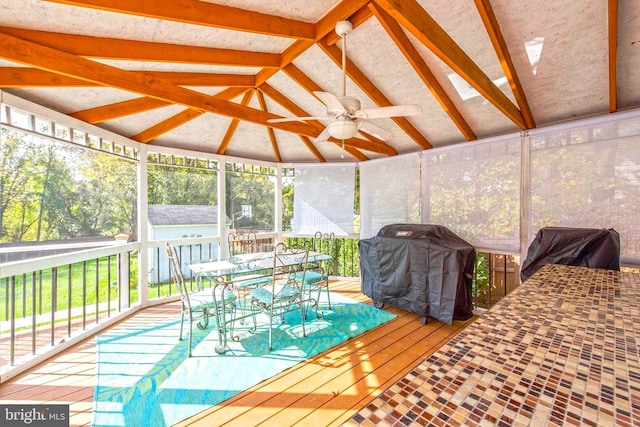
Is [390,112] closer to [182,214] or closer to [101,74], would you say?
[101,74]

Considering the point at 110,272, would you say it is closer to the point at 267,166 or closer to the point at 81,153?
Result: the point at 81,153

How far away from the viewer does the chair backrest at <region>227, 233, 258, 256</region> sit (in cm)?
507

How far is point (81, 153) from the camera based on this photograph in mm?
3344

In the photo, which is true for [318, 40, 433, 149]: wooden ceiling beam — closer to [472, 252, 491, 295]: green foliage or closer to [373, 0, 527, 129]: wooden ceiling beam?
[373, 0, 527, 129]: wooden ceiling beam

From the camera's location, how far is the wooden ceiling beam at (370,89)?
9.00ft

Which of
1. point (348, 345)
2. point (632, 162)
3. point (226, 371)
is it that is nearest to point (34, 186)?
point (226, 371)

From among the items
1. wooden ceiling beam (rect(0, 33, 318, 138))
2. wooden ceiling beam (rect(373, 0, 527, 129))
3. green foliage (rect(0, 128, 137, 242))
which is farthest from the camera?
green foliage (rect(0, 128, 137, 242))

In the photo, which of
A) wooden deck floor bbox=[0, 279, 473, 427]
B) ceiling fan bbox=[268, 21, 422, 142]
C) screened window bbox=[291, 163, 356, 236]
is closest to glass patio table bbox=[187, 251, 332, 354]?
wooden deck floor bbox=[0, 279, 473, 427]

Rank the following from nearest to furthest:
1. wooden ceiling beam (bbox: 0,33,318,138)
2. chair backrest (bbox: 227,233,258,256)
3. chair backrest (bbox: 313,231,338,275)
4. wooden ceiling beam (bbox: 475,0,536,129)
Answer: wooden ceiling beam (bbox: 0,33,318,138) → wooden ceiling beam (bbox: 475,0,536,129) → chair backrest (bbox: 227,233,258,256) → chair backrest (bbox: 313,231,338,275)

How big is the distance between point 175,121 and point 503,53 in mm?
3828

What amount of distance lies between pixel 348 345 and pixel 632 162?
3.44 metres

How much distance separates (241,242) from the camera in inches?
208

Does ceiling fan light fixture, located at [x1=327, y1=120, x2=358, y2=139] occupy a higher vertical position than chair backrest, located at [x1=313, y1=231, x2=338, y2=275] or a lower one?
higher

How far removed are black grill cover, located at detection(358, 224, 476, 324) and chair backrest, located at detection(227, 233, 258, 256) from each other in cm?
218
